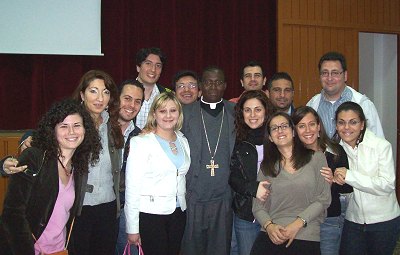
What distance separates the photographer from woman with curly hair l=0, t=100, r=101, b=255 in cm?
209

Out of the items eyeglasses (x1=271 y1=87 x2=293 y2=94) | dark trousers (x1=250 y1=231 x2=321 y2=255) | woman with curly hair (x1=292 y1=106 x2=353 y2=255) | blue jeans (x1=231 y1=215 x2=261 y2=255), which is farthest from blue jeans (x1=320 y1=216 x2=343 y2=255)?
eyeglasses (x1=271 y1=87 x2=293 y2=94)

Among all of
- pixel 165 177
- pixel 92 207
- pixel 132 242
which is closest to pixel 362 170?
pixel 165 177

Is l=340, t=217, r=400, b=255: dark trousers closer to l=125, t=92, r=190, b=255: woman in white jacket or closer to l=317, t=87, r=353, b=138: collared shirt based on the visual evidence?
l=317, t=87, r=353, b=138: collared shirt

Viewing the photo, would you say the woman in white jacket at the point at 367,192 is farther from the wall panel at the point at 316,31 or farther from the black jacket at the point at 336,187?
the wall panel at the point at 316,31

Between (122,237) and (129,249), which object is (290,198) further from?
(122,237)

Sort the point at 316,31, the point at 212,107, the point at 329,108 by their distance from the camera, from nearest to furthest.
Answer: the point at 212,107 → the point at 329,108 → the point at 316,31

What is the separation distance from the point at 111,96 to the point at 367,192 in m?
1.90

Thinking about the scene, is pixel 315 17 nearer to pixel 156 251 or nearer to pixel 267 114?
pixel 267 114

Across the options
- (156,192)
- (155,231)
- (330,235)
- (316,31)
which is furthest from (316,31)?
(155,231)

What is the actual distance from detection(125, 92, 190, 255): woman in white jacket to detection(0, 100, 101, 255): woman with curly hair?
31 centimetres

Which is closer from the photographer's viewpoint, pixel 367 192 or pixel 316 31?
pixel 367 192

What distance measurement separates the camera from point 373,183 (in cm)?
269

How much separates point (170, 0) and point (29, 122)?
9.36 ft

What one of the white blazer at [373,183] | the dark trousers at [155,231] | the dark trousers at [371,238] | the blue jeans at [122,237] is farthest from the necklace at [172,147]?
the dark trousers at [371,238]
